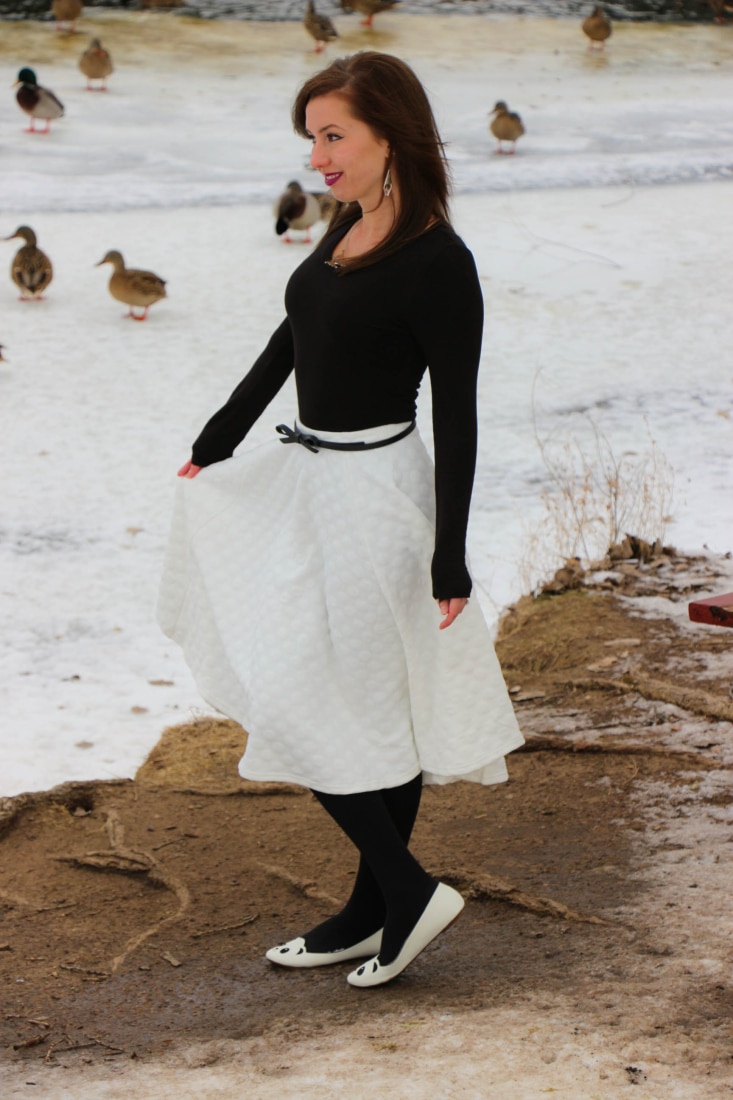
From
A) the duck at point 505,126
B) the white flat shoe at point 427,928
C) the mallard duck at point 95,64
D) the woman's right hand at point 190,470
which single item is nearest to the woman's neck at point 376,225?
the woman's right hand at point 190,470

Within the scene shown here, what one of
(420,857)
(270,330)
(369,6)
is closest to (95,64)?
(369,6)

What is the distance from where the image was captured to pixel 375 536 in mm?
2822

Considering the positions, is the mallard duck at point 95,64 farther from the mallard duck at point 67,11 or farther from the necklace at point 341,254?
the necklace at point 341,254

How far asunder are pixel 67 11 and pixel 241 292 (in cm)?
795

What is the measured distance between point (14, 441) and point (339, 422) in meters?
5.70

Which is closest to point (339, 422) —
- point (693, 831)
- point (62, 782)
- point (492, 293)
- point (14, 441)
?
point (693, 831)

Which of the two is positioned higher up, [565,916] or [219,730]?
[565,916]

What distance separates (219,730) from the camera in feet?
17.9

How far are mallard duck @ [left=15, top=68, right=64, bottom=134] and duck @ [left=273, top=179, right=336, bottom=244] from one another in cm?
332

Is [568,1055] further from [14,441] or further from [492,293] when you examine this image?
[492,293]

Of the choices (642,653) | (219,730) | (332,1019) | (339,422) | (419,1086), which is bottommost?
(219,730)

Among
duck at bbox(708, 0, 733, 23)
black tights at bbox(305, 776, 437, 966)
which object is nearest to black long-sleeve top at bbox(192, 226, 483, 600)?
black tights at bbox(305, 776, 437, 966)

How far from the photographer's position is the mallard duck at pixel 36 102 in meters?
13.1

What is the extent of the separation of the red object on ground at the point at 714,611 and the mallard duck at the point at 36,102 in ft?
37.5
